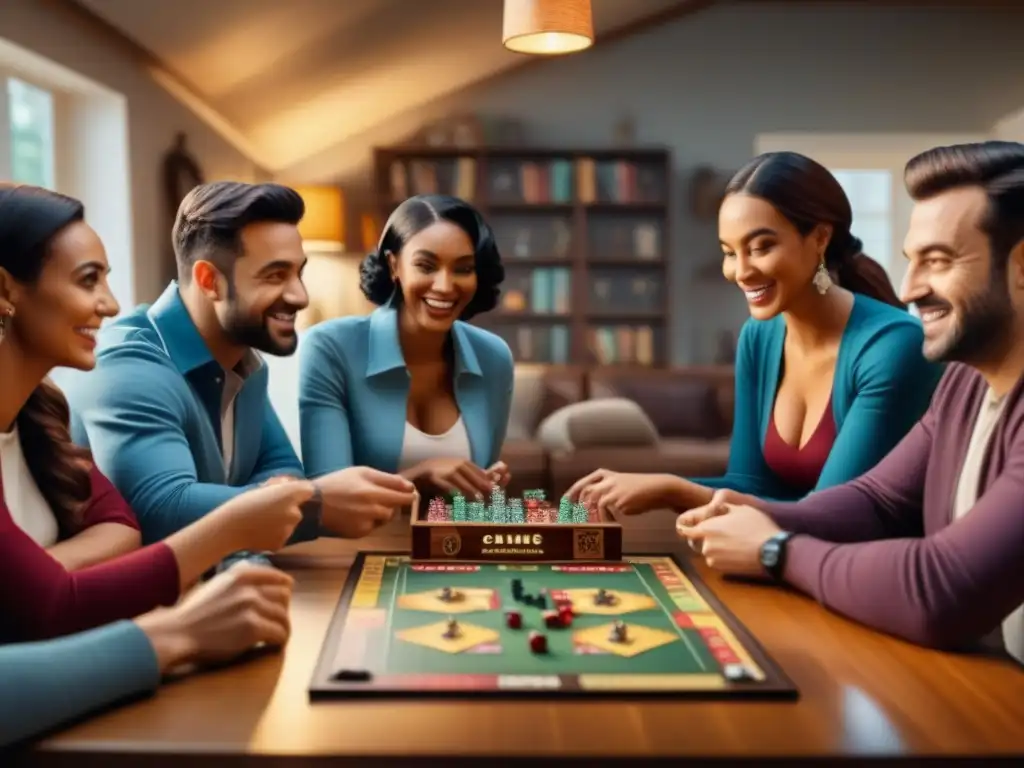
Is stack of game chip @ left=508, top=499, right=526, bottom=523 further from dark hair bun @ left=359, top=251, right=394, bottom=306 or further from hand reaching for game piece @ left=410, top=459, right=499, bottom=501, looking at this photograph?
dark hair bun @ left=359, top=251, right=394, bottom=306

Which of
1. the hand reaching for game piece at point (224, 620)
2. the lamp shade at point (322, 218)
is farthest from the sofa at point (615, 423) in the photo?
the hand reaching for game piece at point (224, 620)

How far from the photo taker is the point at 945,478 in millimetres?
1341

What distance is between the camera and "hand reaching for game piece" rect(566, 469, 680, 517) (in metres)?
1.66

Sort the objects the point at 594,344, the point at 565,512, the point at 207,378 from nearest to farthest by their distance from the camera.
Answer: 1. the point at 565,512
2. the point at 207,378
3. the point at 594,344

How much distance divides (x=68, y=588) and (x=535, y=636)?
51cm

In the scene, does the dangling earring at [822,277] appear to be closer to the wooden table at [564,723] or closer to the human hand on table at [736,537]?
the human hand on table at [736,537]

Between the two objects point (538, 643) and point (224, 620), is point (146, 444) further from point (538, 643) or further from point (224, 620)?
point (538, 643)

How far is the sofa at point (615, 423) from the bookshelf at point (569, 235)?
1.24 metres

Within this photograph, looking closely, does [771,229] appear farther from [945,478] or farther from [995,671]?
[995,671]

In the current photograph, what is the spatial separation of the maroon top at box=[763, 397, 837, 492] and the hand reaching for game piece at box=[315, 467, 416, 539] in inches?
29.8

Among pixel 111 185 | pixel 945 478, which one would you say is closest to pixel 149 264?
pixel 111 185

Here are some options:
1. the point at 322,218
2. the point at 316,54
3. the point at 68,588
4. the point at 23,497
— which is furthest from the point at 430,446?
the point at 322,218

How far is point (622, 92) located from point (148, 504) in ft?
20.7

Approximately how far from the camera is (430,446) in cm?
211
